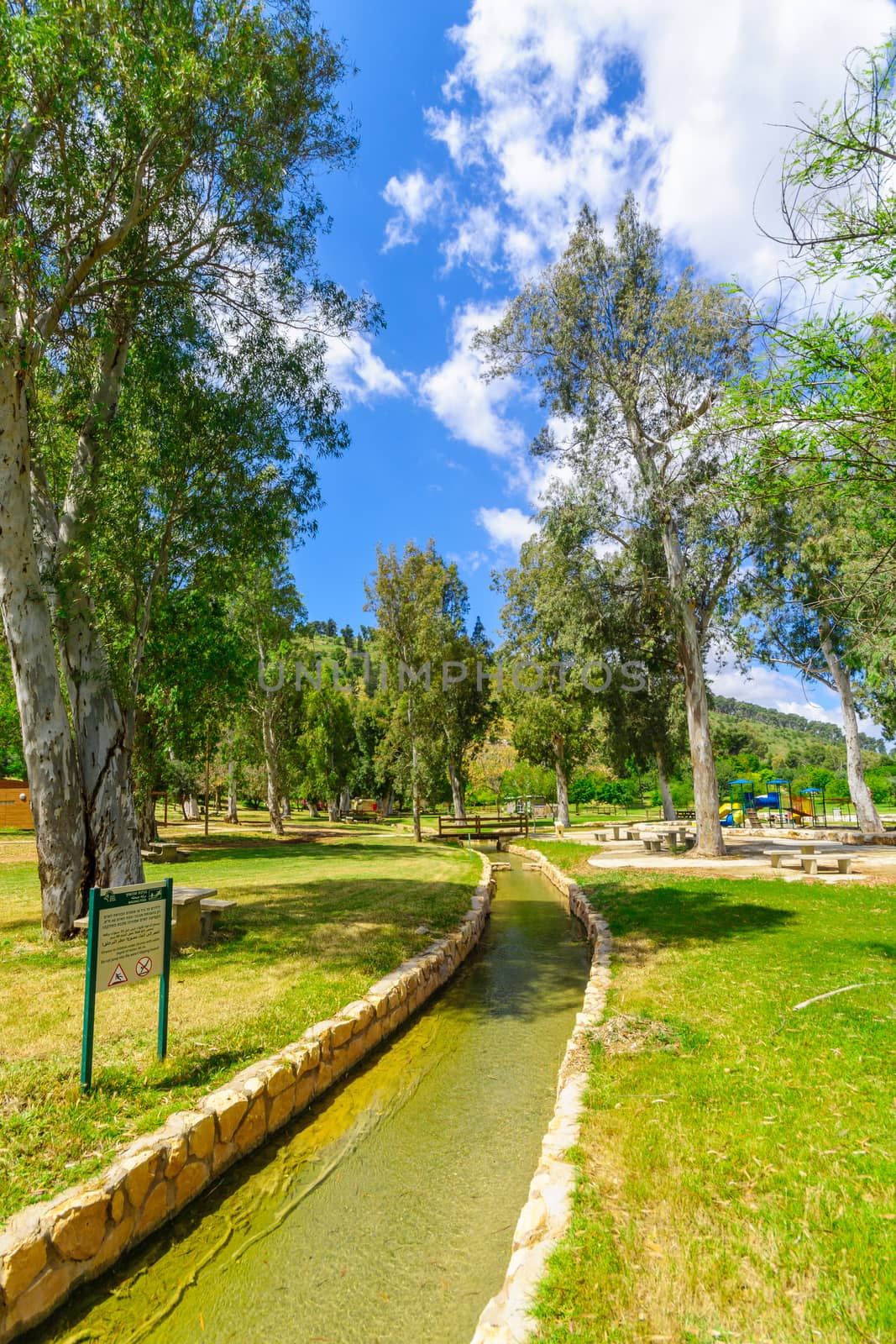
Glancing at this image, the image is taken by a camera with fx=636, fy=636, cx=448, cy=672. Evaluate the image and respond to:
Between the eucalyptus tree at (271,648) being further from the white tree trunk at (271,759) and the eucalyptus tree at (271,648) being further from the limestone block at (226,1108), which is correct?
the limestone block at (226,1108)

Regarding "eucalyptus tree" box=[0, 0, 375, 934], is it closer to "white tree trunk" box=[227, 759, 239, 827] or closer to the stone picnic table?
the stone picnic table

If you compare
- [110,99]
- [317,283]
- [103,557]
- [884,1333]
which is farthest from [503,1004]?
[110,99]

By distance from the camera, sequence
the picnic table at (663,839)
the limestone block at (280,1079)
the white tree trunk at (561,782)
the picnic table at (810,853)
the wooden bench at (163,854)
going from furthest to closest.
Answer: the white tree trunk at (561,782), the picnic table at (663,839), the wooden bench at (163,854), the picnic table at (810,853), the limestone block at (280,1079)

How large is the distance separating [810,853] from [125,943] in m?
14.7

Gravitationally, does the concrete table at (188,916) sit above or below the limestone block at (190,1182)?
above

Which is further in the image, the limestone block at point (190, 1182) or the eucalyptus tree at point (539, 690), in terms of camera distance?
the eucalyptus tree at point (539, 690)

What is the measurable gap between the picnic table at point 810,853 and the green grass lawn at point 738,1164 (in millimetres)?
6848

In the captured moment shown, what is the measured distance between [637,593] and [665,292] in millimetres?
7986

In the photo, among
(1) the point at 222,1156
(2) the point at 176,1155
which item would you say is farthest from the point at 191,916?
(2) the point at 176,1155

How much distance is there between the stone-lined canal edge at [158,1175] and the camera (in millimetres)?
2857

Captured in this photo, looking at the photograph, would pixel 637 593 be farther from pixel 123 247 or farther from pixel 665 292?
pixel 123 247

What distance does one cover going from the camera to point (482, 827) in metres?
26.8

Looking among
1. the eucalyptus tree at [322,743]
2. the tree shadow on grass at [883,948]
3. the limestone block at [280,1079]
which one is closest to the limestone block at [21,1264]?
the limestone block at [280,1079]

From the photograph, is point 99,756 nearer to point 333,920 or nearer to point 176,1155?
point 333,920
